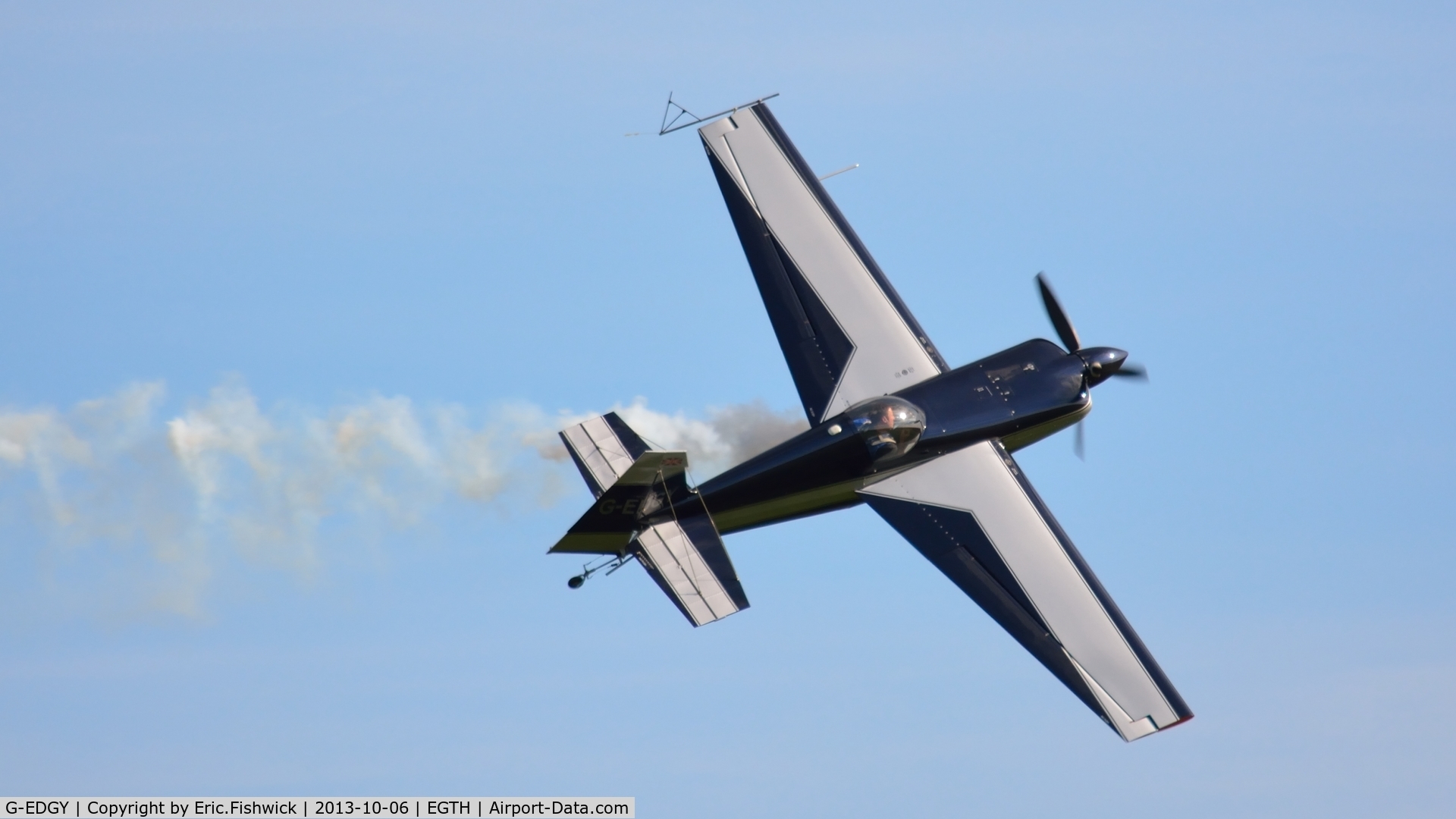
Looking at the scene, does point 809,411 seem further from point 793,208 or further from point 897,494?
point 793,208

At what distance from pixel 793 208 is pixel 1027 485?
8227 mm

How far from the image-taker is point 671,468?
30.2 m

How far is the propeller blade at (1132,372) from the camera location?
3431 centimetres

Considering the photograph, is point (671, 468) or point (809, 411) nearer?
point (671, 468)

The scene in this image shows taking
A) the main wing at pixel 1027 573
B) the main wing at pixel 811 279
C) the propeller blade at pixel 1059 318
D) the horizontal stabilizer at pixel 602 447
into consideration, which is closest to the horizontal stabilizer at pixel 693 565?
the horizontal stabilizer at pixel 602 447

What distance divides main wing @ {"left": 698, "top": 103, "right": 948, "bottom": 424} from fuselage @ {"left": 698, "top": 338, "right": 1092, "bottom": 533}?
1.12 metres

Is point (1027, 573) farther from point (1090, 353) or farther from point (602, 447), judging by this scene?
point (602, 447)

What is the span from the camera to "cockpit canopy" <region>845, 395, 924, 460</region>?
31469mm

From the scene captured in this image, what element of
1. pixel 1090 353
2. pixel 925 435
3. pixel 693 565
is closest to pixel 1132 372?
pixel 1090 353

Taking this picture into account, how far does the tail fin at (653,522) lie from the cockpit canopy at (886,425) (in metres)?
3.35

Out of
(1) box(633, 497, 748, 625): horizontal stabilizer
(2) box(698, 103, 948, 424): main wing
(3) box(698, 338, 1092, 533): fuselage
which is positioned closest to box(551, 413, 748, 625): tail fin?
(1) box(633, 497, 748, 625): horizontal stabilizer

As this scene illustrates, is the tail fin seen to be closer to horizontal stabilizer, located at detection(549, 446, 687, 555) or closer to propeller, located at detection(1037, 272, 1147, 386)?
horizontal stabilizer, located at detection(549, 446, 687, 555)

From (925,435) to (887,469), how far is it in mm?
977

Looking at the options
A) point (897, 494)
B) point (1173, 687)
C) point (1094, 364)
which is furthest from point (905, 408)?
point (1173, 687)
